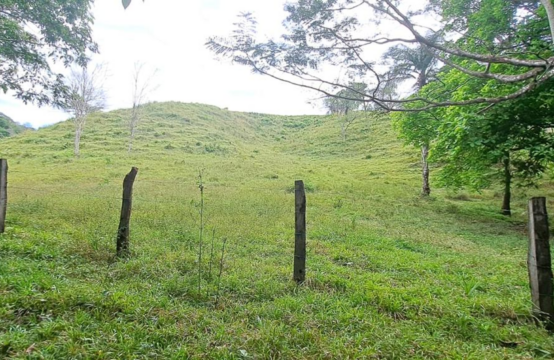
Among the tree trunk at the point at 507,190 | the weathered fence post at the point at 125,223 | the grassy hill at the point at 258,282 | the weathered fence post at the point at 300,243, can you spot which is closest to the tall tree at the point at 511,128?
the grassy hill at the point at 258,282

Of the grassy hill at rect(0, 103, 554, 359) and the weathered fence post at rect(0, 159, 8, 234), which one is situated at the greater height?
the weathered fence post at rect(0, 159, 8, 234)

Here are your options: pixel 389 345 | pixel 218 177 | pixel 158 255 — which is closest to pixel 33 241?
pixel 158 255

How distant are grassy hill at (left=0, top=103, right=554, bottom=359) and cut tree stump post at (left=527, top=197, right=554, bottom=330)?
0.81ft

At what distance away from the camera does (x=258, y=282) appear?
5055mm

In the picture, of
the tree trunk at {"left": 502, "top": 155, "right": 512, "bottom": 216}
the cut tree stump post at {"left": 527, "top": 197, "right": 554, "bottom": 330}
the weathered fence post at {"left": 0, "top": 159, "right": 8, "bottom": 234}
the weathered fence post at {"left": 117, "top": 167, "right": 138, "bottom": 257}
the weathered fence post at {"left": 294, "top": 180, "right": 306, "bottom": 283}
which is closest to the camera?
the cut tree stump post at {"left": 527, "top": 197, "right": 554, "bottom": 330}

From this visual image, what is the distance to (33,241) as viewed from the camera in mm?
6113

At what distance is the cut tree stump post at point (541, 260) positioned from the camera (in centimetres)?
381

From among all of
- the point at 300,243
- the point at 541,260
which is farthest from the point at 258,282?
the point at 541,260

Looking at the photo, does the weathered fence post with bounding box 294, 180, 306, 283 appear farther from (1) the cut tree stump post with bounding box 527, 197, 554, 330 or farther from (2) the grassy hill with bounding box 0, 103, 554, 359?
(1) the cut tree stump post with bounding box 527, 197, 554, 330

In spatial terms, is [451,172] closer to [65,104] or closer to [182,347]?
[182,347]

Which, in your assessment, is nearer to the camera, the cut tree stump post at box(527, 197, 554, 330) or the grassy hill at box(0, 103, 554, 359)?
the grassy hill at box(0, 103, 554, 359)

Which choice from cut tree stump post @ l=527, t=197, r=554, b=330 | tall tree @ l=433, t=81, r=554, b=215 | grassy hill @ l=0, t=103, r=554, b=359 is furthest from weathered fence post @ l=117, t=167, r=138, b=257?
tall tree @ l=433, t=81, r=554, b=215

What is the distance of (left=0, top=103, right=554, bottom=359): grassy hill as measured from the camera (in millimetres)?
3428

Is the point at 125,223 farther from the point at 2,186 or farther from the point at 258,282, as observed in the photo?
the point at 2,186
